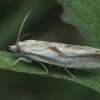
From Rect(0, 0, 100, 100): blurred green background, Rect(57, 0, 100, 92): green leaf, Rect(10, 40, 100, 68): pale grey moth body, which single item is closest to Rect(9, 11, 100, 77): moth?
Rect(10, 40, 100, 68): pale grey moth body

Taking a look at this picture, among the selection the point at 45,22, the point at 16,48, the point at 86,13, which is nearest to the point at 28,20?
the point at 45,22

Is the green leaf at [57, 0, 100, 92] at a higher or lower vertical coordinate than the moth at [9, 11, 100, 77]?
higher

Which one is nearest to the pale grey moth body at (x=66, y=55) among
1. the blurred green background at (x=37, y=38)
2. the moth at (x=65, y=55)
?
the moth at (x=65, y=55)

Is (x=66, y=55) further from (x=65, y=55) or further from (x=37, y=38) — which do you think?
(x=37, y=38)

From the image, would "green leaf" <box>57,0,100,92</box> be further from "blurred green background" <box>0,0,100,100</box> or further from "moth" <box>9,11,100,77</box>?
"blurred green background" <box>0,0,100,100</box>

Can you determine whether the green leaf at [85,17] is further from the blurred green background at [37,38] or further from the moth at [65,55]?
the blurred green background at [37,38]

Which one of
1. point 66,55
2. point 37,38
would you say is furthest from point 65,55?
point 37,38

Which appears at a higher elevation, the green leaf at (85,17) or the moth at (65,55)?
the green leaf at (85,17)
